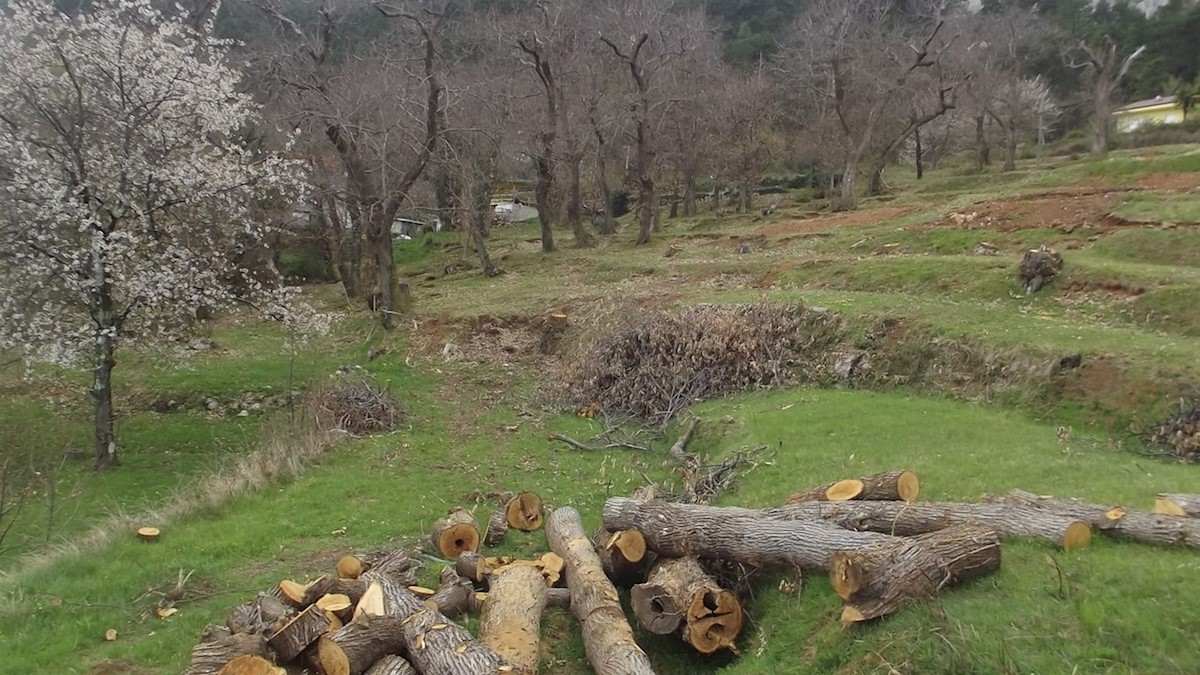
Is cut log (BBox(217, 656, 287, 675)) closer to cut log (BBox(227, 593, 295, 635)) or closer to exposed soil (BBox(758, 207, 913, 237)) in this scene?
cut log (BBox(227, 593, 295, 635))

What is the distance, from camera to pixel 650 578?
7801 millimetres

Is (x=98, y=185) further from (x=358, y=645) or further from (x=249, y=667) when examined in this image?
(x=249, y=667)

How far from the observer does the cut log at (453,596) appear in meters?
8.02

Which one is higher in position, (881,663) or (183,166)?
(183,166)

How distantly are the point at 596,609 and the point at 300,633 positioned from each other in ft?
8.08

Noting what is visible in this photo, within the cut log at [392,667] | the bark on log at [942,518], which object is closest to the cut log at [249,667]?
the cut log at [392,667]

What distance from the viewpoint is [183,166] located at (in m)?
14.9

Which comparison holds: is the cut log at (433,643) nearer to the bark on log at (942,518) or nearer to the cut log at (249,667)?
the cut log at (249,667)

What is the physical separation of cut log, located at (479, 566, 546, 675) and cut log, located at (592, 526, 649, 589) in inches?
27.3

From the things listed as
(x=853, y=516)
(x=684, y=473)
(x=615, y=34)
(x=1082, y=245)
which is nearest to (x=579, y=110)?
(x=615, y=34)

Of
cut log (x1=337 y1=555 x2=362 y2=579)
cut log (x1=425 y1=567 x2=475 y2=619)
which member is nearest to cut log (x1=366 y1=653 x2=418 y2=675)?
cut log (x1=425 y1=567 x2=475 y2=619)

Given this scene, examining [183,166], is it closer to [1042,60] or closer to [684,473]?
[684,473]

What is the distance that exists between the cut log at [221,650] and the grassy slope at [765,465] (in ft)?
2.68

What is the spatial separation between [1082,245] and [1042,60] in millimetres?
46166
